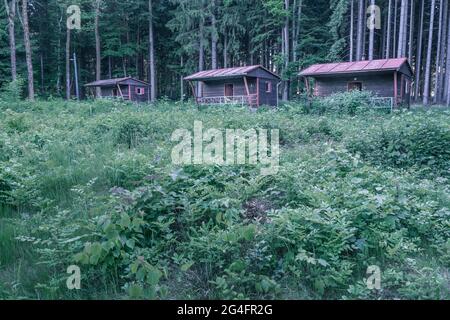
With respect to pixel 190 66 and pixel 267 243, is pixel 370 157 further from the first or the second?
pixel 190 66

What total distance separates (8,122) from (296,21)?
31812 millimetres

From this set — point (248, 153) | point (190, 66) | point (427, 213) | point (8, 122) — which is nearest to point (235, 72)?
point (190, 66)

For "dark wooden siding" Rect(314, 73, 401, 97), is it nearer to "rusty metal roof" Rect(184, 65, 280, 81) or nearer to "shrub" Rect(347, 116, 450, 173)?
"rusty metal roof" Rect(184, 65, 280, 81)

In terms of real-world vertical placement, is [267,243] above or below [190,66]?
below

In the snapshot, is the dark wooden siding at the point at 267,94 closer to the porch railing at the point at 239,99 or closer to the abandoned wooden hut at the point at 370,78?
the porch railing at the point at 239,99

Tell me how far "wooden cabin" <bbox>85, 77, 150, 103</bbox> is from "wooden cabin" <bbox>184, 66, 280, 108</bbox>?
902 centimetres

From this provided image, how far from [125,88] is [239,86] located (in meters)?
14.0

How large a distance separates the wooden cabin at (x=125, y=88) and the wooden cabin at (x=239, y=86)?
29.6ft

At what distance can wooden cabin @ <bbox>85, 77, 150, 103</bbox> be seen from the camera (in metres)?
33.7

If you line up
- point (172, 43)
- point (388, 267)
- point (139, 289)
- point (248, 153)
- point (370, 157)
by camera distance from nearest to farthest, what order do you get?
point (139, 289) < point (388, 267) < point (248, 153) < point (370, 157) < point (172, 43)

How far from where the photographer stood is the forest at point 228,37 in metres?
31.7

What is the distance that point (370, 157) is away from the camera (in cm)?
795

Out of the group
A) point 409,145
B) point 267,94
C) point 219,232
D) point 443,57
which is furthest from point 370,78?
point 219,232

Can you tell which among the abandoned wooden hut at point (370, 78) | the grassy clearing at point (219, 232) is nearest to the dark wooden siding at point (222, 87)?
the abandoned wooden hut at point (370, 78)
